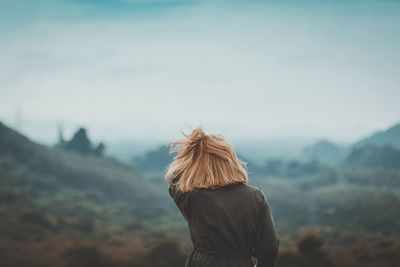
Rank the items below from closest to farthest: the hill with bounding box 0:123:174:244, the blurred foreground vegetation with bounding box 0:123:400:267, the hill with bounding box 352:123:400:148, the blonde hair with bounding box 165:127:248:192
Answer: the blonde hair with bounding box 165:127:248:192 < the blurred foreground vegetation with bounding box 0:123:400:267 < the hill with bounding box 0:123:174:244 < the hill with bounding box 352:123:400:148

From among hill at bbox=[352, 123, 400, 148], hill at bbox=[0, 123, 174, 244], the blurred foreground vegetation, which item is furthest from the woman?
hill at bbox=[352, 123, 400, 148]

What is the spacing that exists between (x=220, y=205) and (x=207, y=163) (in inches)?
8.4

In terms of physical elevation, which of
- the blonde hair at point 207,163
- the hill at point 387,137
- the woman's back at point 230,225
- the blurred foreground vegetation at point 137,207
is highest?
the hill at point 387,137

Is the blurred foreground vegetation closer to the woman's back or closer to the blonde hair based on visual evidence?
the woman's back

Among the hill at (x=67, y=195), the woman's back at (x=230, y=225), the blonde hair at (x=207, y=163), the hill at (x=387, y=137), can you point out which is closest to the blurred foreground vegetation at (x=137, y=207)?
the hill at (x=67, y=195)

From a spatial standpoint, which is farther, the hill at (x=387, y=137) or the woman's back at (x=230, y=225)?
the hill at (x=387, y=137)

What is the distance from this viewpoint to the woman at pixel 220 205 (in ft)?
7.73

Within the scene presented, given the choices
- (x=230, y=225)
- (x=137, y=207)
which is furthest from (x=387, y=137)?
(x=230, y=225)

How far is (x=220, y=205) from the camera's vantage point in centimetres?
237

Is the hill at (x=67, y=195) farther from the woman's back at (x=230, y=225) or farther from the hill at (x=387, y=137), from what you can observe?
the hill at (x=387, y=137)

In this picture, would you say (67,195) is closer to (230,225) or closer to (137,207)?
(137,207)

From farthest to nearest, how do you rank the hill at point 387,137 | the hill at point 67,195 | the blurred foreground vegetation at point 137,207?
the hill at point 387,137 < the hill at point 67,195 < the blurred foreground vegetation at point 137,207

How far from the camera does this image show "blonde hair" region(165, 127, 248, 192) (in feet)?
7.67

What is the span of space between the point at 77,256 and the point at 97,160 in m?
73.4
